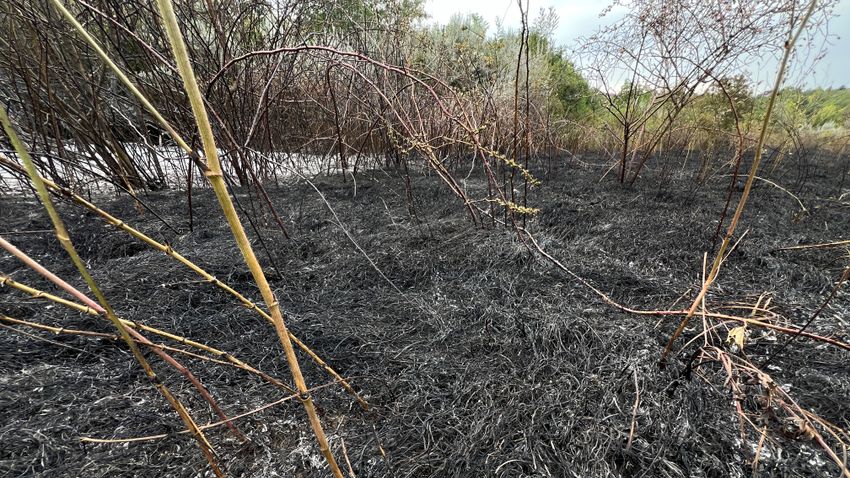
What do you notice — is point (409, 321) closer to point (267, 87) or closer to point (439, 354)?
point (439, 354)

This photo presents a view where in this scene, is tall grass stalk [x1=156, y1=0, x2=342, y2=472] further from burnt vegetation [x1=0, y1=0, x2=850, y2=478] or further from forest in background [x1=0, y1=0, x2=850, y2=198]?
forest in background [x1=0, y1=0, x2=850, y2=198]

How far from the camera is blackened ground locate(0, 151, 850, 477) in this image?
0.62 meters

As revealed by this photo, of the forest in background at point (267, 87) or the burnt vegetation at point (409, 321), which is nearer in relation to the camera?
the burnt vegetation at point (409, 321)

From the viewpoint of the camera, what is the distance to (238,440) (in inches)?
25.3

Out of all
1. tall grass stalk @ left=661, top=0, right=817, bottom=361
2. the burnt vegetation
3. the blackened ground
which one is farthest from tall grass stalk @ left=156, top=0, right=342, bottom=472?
tall grass stalk @ left=661, top=0, right=817, bottom=361

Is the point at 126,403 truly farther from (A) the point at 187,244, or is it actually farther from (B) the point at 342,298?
(A) the point at 187,244

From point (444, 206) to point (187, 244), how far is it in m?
1.20

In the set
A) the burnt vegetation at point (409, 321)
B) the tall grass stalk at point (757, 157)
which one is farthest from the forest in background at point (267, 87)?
the tall grass stalk at point (757, 157)

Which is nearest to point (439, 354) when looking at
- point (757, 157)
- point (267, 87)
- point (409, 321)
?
point (409, 321)

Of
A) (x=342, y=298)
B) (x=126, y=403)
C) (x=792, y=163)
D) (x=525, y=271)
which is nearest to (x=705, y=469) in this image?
(x=525, y=271)

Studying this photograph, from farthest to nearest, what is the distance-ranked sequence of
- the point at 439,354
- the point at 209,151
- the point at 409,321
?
the point at 409,321 < the point at 439,354 < the point at 209,151

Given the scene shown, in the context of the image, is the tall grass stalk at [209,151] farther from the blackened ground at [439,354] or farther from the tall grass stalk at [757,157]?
the tall grass stalk at [757,157]

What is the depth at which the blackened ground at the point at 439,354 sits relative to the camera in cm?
62

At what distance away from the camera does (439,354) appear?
867mm
